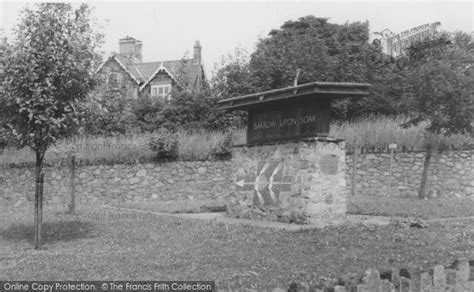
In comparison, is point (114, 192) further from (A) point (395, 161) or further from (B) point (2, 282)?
(B) point (2, 282)

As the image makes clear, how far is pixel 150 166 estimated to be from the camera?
23453 mm

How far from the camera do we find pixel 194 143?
77.9 feet

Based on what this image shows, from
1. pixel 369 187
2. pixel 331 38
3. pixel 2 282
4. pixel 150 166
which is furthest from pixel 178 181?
pixel 331 38

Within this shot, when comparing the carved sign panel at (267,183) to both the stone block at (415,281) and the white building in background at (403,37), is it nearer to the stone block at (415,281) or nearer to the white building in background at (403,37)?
the stone block at (415,281)

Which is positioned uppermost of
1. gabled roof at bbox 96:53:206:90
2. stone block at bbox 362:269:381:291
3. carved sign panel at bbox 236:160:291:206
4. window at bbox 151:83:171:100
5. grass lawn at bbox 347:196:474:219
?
gabled roof at bbox 96:53:206:90

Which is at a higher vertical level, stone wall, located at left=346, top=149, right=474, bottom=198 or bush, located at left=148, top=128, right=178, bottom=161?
bush, located at left=148, top=128, right=178, bottom=161

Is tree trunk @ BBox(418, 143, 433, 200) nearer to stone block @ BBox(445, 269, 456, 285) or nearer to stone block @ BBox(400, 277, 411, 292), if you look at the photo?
stone block @ BBox(445, 269, 456, 285)

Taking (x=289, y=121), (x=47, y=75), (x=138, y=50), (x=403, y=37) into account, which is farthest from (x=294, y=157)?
(x=138, y=50)

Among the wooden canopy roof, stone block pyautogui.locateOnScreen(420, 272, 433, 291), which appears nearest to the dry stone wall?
the wooden canopy roof

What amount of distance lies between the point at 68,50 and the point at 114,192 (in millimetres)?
12506

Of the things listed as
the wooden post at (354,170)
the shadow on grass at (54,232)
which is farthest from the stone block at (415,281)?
the wooden post at (354,170)

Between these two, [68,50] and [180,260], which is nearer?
[180,260]

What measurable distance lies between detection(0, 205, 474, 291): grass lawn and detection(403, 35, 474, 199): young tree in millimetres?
6869

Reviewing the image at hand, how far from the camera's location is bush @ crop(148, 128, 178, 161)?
23109 millimetres
